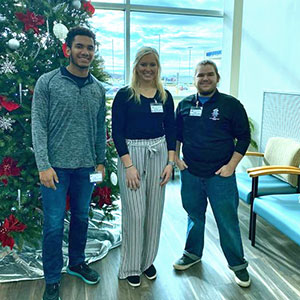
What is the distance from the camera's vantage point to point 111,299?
2086 mm


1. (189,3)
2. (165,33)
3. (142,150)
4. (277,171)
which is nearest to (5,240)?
(142,150)

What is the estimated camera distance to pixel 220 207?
2.18 m

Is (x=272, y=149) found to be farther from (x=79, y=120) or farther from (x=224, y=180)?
(x=79, y=120)

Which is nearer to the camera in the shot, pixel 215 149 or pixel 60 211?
pixel 60 211

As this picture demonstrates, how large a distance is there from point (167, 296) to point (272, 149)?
2.06 metres

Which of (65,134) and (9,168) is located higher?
(65,134)

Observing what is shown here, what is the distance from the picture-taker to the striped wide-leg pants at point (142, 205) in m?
2.04

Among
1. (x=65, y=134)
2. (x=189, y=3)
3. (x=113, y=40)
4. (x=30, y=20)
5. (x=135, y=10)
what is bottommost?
(x=65, y=134)

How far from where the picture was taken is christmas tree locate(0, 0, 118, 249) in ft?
7.10

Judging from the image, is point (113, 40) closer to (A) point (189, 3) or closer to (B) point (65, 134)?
(A) point (189, 3)

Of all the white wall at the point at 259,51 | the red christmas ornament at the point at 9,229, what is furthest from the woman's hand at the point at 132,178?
the white wall at the point at 259,51

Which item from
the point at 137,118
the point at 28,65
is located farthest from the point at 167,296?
the point at 28,65

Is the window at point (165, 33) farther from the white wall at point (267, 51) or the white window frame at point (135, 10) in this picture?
the white wall at point (267, 51)

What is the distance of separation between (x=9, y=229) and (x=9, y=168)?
413 mm
